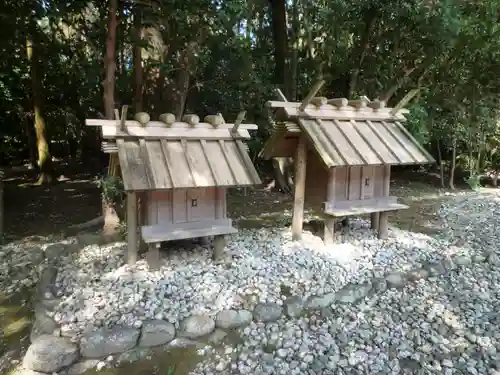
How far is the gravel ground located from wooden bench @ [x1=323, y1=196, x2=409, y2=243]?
28 centimetres

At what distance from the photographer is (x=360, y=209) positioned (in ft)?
20.3

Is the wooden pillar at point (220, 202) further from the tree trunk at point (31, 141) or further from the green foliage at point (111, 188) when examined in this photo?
the tree trunk at point (31, 141)

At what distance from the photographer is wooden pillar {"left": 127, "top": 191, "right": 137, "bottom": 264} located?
5.07 metres

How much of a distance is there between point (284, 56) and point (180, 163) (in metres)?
6.82

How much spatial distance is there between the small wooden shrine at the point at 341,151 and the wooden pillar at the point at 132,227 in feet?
8.25

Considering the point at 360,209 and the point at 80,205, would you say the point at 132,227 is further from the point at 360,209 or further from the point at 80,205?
the point at 80,205

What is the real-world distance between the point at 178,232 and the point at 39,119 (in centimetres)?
844

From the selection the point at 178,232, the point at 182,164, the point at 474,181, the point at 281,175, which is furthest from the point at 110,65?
the point at 474,181

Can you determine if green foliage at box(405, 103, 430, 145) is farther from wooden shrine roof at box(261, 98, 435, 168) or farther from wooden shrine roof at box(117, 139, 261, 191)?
wooden shrine roof at box(117, 139, 261, 191)

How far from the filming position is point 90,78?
8.46m

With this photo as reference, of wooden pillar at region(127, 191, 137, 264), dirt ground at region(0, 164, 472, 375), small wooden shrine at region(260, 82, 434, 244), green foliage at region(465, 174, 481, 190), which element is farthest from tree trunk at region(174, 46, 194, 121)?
green foliage at region(465, 174, 481, 190)

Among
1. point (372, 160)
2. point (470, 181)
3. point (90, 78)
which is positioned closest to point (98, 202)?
point (90, 78)

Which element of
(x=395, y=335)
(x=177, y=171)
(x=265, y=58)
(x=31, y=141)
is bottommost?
(x=395, y=335)

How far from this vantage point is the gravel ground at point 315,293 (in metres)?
3.88
